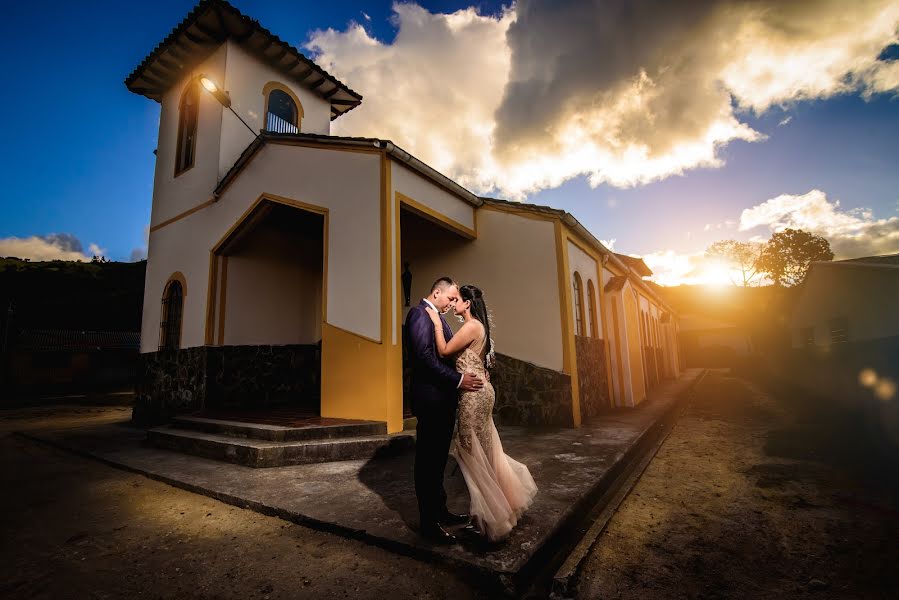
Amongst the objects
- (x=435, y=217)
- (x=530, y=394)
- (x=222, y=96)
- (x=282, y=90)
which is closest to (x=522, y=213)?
(x=435, y=217)

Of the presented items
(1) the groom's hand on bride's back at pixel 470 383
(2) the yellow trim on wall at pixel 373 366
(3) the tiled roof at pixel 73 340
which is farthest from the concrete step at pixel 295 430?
(3) the tiled roof at pixel 73 340

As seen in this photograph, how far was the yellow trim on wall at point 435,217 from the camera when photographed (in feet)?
21.3

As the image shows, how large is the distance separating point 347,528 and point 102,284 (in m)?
36.0

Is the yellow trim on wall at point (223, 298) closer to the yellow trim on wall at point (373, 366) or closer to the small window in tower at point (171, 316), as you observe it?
the small window in tower at point (171, 316)

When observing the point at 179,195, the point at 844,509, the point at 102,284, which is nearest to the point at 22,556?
the point at 844,509

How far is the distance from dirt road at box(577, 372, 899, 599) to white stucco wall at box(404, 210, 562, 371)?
8.65ft

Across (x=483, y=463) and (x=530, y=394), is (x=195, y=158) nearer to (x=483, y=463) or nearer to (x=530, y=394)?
(x=530, y=394)

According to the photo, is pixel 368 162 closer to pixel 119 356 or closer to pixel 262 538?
pixel 262 538

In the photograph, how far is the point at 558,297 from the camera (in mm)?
7293

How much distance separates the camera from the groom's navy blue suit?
8.63 feet

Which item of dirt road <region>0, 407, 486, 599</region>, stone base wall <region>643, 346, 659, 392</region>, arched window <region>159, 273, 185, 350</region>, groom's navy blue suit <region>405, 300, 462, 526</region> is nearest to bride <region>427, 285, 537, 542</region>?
groom's navy blue suit <region>405, 300, 462, 526</region>

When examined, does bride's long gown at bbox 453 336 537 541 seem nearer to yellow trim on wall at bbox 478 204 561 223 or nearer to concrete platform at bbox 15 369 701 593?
concrete platform at bbox 15 369 701 593

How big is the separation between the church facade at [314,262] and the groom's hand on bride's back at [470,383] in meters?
2.98

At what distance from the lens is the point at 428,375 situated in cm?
271
